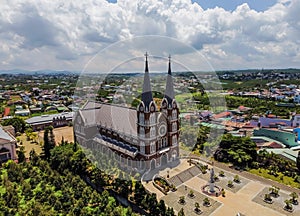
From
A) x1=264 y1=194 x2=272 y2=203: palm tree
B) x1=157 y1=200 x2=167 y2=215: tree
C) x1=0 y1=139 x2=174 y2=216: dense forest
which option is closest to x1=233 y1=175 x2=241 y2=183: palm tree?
x1=264 y1=194 x2=272 y2=203: palm tree

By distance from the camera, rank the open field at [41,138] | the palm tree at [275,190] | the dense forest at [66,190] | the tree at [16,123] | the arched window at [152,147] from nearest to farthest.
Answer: the dense forest at [66,190]
the palm tree at [275,190]
the arched window at [152,147]
the open field at [41,138]
the tree at [16,123]

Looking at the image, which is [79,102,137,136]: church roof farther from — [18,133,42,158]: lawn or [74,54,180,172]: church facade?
[18,133,42,158]: lawn

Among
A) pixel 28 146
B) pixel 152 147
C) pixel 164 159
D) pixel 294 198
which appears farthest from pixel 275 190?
pixel 28 146

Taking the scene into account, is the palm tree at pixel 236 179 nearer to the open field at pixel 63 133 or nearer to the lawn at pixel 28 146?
the lawn at pixel 28 146

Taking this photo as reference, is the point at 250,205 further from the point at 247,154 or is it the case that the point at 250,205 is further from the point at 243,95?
the point at 243,95

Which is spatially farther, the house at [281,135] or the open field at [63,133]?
the open field at [63,133]

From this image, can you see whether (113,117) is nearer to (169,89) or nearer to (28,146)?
(169,89)

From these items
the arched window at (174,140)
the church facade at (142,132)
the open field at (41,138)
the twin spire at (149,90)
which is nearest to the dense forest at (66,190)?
the church facade at (142,132)
